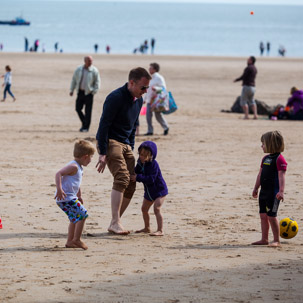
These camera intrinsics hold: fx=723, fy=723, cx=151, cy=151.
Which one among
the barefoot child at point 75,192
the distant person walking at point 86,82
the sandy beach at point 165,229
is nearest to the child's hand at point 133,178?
the sandy beach at point 165,229

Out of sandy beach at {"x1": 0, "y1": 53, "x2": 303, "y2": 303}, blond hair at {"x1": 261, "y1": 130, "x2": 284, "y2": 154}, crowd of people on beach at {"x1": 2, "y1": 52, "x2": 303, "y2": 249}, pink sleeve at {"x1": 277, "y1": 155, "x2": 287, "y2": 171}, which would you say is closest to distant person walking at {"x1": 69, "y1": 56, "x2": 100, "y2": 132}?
sandy beach at {"x1": 0, "y1": 53, "x2": 303, "y2": 303}

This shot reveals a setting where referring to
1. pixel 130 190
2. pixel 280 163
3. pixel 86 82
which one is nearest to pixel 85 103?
pixel 86 82

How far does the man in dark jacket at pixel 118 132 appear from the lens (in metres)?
7.54

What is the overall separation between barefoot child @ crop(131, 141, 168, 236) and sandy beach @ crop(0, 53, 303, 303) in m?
0.24

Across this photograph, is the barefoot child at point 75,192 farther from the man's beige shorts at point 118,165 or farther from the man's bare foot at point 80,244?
the man's beige shorts at point 118,165

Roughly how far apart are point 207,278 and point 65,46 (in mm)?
95529

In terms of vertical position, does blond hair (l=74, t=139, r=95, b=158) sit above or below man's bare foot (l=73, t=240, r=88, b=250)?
above

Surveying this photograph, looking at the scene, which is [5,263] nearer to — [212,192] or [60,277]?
[60,277]

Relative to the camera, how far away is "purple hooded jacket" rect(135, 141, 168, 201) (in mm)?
7570

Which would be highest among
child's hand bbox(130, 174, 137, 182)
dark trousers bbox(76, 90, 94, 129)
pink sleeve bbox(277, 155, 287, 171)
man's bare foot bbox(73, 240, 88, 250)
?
dark trousers bbox(76, 90, 94, 129)

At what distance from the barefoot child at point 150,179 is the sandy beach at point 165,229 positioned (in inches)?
9.3

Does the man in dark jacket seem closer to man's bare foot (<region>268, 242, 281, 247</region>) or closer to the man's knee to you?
the man's knee

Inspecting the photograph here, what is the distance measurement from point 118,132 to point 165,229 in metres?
1.19

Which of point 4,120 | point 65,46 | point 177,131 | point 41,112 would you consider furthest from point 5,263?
point 65,46
